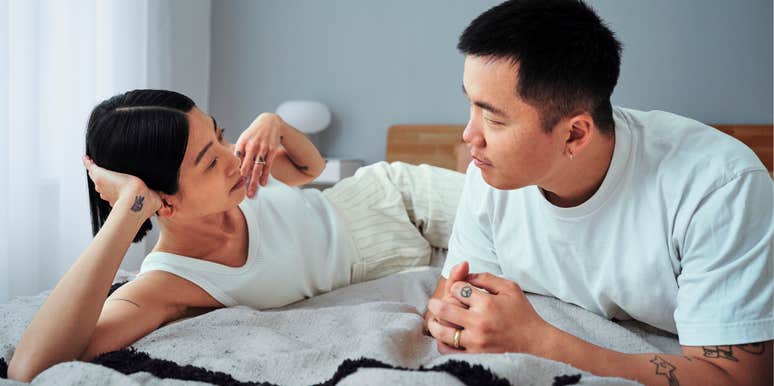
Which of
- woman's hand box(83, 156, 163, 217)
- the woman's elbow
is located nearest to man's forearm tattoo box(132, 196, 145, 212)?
woman's hand box(83, 156, 163, 217)

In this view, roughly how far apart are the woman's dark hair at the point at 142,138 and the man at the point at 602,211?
2.06ft

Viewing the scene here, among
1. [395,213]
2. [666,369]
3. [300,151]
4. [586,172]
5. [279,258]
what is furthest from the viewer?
[395,213]

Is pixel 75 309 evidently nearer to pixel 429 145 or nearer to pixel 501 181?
pixel 501 181

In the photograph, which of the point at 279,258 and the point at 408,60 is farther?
the point at 408,60

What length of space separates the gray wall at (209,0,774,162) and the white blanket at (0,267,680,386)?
5.86ft

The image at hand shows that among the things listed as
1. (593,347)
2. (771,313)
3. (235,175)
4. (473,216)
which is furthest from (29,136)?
(771,313)

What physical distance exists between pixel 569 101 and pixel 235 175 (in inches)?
30.0

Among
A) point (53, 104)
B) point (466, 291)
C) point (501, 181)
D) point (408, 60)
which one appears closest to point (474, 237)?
point (501, 181)

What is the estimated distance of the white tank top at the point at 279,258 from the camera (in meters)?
1.54

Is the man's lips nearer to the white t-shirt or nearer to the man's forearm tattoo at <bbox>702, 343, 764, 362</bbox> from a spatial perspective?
the white t-shirt

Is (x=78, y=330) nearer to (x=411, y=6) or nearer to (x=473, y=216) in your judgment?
(x=473, y=216)

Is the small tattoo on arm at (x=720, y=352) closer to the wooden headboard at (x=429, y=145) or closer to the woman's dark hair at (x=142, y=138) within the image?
the woman's dark hair at (x=142, y=138)

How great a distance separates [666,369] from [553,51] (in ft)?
1.88

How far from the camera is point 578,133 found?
1.24 metres
